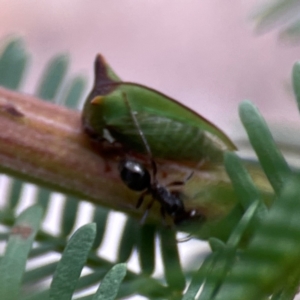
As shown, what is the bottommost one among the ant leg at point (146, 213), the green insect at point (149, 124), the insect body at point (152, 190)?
the ant leg at point (146, 213)

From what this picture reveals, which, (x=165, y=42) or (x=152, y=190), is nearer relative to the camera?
(x=152, y=190)

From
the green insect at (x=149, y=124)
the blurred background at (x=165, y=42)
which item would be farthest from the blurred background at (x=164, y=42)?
the green insect at (x=149, y=124)

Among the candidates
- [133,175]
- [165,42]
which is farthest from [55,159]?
[165,42]

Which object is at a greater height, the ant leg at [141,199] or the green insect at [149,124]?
the green insect at [149,124]

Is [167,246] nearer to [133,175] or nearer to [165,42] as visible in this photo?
[133,175]

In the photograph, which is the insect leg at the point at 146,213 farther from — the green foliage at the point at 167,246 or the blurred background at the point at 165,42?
the blurred background at the point at 165,42

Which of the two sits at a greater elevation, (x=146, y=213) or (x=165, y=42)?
(x=165, y=42)

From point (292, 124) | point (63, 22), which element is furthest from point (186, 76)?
point (292, 124)
